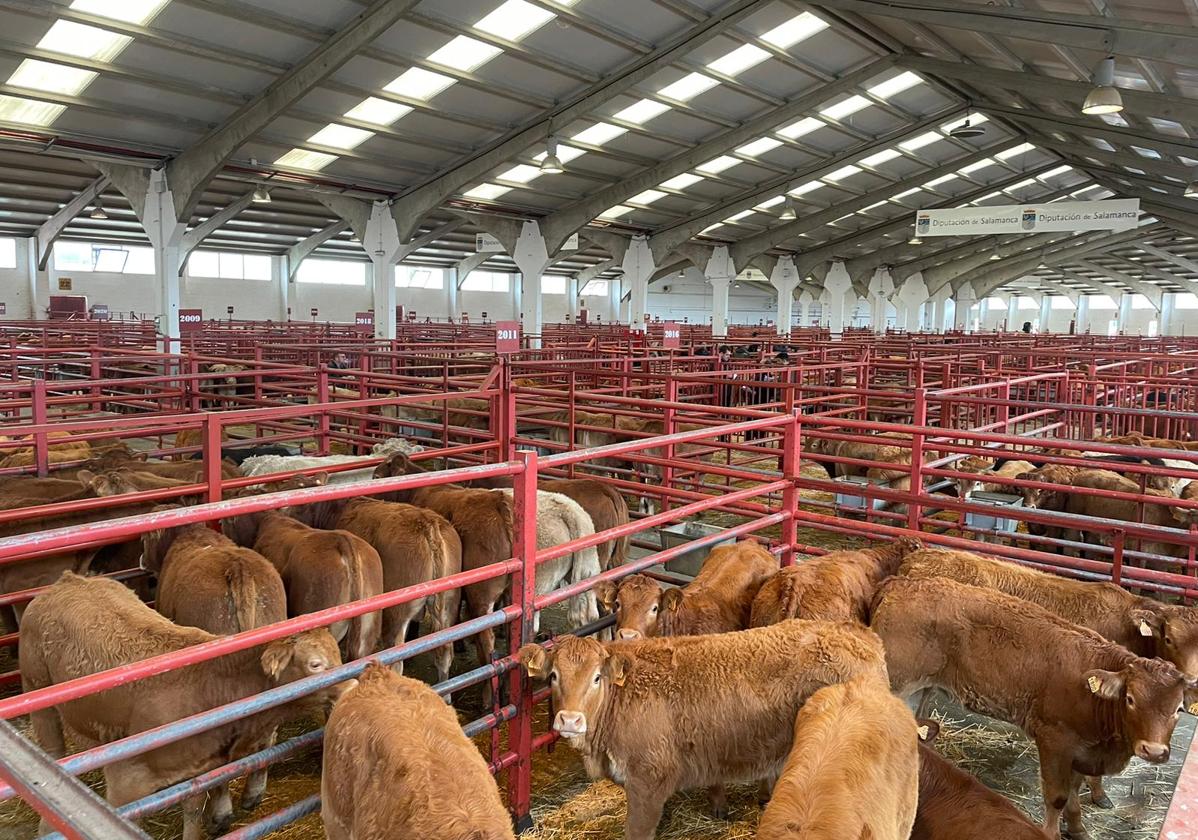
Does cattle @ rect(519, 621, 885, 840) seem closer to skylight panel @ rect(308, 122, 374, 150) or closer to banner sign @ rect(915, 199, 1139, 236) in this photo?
skylight panel @ rect(308, 122, 374, 150)

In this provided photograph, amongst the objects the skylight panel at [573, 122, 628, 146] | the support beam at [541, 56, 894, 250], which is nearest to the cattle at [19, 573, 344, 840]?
the skylight panel at [573, 122, 628, 146]

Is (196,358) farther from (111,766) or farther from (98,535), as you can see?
(98,535)

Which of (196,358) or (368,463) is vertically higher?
(196,358)

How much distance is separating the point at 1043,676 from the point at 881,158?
21042mm

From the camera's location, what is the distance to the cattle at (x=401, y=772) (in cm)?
230

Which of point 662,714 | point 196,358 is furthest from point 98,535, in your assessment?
point 196,358

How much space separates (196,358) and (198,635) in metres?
6.30

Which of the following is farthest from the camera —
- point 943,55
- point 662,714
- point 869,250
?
point 869,250

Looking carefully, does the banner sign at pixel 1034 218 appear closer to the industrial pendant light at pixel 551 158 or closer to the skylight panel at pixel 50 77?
the industrial pendant light at pixel 551 158

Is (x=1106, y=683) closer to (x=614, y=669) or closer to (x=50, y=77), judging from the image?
(x=614, y=669)

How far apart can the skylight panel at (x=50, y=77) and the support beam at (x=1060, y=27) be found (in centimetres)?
1088

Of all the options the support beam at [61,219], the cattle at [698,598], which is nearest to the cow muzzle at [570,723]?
the cattle at [698,598]

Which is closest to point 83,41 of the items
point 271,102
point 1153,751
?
point 271,102

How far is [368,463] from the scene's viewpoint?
6.26 m
